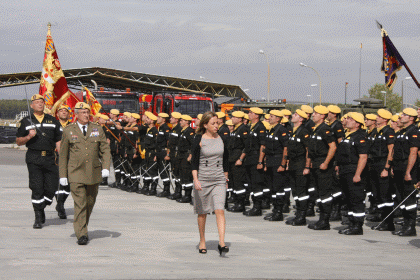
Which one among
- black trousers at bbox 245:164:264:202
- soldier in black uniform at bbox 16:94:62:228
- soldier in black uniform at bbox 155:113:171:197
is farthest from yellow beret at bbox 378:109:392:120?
soldier in black uniform at bbox 155:113:171:197

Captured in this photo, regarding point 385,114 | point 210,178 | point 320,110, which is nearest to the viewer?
point 210,178

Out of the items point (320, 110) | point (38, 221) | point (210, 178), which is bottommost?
point (38, 221)

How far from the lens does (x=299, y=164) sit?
10.8 metres

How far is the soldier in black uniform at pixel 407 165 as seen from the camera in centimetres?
984

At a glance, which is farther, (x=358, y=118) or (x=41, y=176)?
(x=41, y=176)

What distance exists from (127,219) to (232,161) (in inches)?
106

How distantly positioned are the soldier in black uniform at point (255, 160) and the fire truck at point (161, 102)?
12.6 meters

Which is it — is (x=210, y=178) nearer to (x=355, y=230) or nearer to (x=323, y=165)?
(x=323, y=165)

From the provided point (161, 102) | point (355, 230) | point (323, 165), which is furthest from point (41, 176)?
point (161, 102)

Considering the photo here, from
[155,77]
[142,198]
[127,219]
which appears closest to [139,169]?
[142,198]

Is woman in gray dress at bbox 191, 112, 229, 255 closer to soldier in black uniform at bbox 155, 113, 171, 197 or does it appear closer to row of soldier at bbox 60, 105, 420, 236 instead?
row of soldier at bbox 60, 105, 420, 236

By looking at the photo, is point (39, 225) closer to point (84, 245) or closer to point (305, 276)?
point (84, 245)

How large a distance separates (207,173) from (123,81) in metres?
41.3

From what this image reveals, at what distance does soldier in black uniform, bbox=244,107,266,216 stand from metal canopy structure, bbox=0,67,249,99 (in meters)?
33.5
